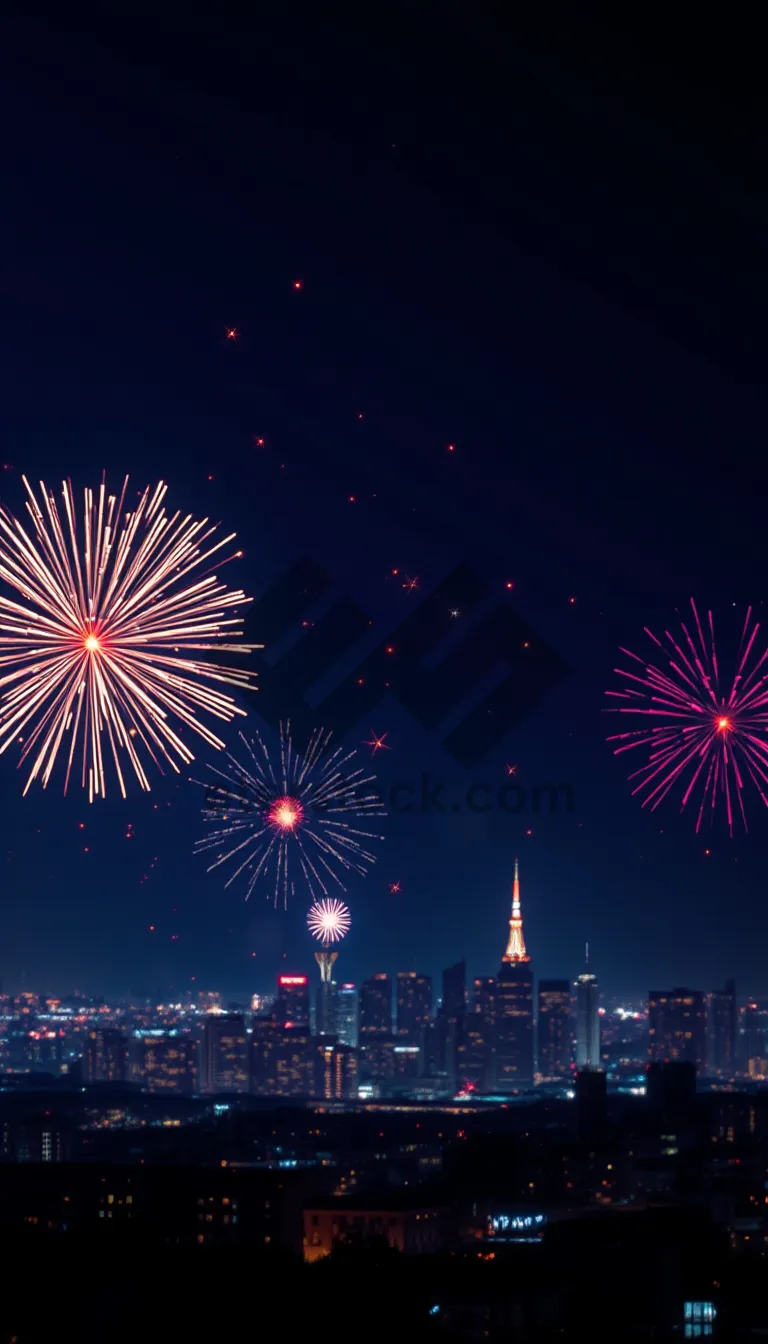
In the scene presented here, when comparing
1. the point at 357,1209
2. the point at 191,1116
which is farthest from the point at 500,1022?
the point at 357,1209

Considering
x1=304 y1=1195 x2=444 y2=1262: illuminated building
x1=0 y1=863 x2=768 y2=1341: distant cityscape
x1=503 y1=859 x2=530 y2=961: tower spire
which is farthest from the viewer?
x1=503 y1=859 x2=530 y2=961: tower spire

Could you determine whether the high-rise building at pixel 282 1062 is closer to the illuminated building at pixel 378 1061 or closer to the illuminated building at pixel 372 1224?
the illuminated building at pixel 378 1061

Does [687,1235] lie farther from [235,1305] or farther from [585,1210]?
[585,1210]

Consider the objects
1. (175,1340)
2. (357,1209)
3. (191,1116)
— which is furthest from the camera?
(191,1116)

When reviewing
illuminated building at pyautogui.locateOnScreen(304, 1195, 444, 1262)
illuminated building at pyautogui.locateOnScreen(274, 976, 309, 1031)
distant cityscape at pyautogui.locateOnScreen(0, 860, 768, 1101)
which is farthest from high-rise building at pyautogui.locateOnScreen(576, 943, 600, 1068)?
illuminated building at pyautogui.locateOnScreen(304, 1195, 444, 1262)

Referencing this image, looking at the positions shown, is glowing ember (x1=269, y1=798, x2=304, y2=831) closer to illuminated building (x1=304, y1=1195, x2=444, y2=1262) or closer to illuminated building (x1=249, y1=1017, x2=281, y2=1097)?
illuminated building (x1=304, y1=1195, x2=444, y2=1262)

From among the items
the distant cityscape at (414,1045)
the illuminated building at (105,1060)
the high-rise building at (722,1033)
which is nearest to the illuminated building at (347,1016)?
the distant cityscape at (414,1045)
